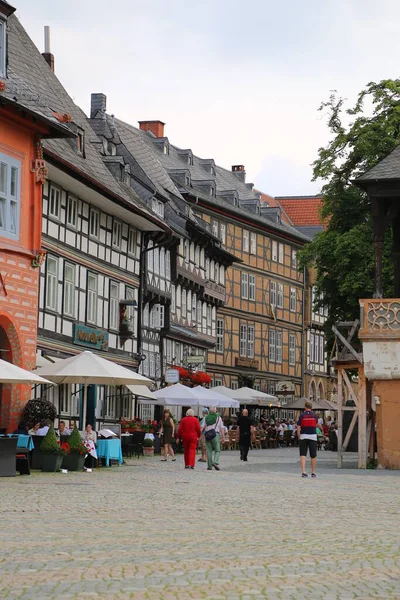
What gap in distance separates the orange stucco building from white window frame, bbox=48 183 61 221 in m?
7.01

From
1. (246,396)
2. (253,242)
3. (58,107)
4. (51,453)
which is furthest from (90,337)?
(253,242)

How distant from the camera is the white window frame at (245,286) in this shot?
80.6 m

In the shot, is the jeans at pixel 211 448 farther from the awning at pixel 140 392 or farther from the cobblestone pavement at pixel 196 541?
the awning at pixel 140 392

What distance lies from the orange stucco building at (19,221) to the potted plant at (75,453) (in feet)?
6.32

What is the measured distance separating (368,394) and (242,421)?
4170mm

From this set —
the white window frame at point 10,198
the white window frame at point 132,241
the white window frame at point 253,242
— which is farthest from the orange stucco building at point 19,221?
the white window frame at point 253,242

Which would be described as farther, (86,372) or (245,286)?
(245,286)

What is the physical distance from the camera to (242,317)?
265 feet

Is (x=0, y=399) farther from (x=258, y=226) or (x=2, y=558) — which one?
(x=258, y=226)

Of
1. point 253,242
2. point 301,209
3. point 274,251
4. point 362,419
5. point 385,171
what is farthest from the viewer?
point 301,209

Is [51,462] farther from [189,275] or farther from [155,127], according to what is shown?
[155,127]

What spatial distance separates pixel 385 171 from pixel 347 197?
9750mm

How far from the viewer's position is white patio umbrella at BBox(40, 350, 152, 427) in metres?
30.5

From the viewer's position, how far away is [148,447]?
43094mm
